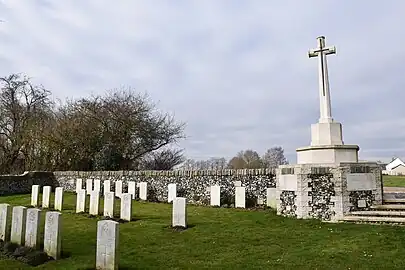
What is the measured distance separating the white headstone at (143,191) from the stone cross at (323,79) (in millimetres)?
7853

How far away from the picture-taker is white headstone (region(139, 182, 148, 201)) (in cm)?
1505

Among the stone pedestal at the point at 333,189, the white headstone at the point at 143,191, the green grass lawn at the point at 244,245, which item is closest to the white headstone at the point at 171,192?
the white headstone at the point at 143,191

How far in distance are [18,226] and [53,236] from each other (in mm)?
1436

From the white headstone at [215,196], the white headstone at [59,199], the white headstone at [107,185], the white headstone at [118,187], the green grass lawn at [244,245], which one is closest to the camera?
the green grass lawn at [244,245]

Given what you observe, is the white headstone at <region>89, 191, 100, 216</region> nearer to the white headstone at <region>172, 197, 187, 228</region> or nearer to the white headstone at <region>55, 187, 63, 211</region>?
the white headstone at <region>55, 187, 63, 211</region>

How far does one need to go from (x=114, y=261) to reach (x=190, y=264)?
115 centimetres

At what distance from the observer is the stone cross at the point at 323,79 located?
10117 mm

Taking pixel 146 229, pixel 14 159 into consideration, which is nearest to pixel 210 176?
pixel 146 229

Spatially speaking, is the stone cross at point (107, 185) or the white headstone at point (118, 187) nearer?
the white headstone at point (118, 187)

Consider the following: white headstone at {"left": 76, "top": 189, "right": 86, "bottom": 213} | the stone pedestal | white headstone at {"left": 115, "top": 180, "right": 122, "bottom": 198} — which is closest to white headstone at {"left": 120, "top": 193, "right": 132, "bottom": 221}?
white headstone at {"left": 76, "top": 189, "right": 86, "bottom": 213}

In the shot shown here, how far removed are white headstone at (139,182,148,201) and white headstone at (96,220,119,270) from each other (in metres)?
9.35

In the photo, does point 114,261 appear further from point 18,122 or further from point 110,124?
point 18,122

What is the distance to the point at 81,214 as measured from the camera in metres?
11.5

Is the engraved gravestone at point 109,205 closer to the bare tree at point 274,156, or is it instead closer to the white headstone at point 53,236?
the white headstone at point 53,236
